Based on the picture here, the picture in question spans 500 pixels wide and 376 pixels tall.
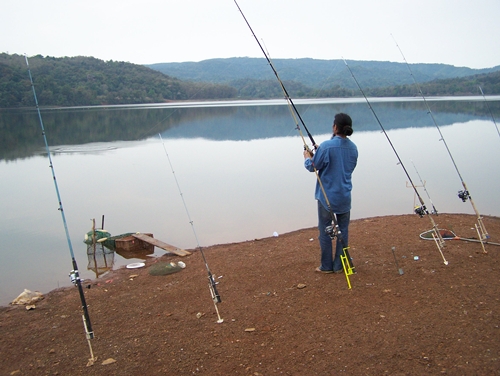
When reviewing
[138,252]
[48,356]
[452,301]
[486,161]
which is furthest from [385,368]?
[486,161]

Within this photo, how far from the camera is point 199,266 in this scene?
19.7ft

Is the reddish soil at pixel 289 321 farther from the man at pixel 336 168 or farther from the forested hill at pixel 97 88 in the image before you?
the forested hill at pixel 97 88

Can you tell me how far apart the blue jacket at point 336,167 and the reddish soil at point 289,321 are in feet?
2.62

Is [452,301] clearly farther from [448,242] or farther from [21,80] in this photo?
[21,80]

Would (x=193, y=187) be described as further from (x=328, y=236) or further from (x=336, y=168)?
(x=336, y=168)

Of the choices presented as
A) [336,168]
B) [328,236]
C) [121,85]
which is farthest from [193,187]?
[121,85]

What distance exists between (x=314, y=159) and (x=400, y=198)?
276 inches

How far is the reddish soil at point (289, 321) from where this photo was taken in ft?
10.1

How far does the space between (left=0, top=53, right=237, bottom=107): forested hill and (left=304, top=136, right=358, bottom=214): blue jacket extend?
95.8ft

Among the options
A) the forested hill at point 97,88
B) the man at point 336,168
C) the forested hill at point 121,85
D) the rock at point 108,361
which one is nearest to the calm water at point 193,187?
the man at point 336,168

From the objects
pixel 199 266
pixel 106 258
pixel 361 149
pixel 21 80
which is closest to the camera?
pixel 199 266

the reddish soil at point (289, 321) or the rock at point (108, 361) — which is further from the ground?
the rock at point (108, 361)

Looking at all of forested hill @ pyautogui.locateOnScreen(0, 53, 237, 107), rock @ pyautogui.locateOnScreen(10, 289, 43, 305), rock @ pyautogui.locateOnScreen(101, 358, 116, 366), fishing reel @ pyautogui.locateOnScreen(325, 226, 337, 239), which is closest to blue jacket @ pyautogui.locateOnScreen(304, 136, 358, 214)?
fishing reel @ pyautogui.locateOnScreen(325, 226, 337, 239)

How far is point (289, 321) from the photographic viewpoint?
3.67 m
